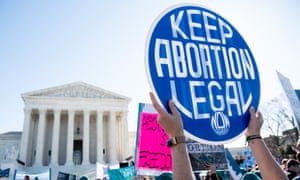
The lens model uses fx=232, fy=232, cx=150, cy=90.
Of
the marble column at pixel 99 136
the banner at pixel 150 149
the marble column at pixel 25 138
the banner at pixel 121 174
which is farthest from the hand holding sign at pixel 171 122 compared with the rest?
the marble column at pixel 25 138

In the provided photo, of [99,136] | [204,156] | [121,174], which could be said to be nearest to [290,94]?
[204,156]

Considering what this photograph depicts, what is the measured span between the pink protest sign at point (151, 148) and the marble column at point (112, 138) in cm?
3498

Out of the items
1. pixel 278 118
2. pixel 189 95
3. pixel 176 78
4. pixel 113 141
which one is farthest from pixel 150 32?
pixel 113 141

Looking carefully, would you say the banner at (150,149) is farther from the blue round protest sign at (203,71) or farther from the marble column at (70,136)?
the marble column at (70,136)

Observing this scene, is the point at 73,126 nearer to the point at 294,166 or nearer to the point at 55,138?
the point at 55,138

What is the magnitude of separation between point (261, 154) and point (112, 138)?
130ft

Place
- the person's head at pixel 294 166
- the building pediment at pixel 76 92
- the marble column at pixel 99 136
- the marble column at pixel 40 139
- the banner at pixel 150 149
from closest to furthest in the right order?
1. the person's head at pixel 294 166
2. the banner at pixel 150 149
3. the marble column at pixel 40 139
4. the marble column at pixel 99 136
5. the building pediment at pixel 76 92

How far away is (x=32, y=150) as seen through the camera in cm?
3784

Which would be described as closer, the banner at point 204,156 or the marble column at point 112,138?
the banner at point 204,156

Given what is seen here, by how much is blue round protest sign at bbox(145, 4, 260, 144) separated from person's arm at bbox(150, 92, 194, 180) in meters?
0.06

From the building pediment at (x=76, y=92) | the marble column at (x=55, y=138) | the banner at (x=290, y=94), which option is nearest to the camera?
the banner at (x=290, y=94)

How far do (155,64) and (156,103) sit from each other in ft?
0.70

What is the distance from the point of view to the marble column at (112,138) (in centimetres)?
3798

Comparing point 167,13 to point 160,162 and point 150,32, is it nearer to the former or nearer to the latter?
point 150,32
